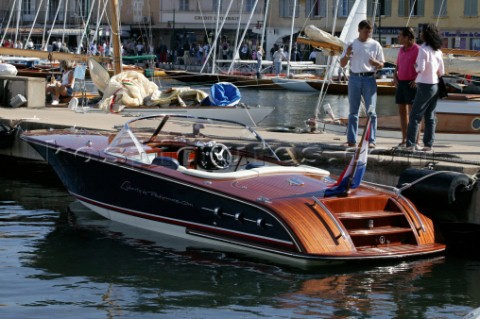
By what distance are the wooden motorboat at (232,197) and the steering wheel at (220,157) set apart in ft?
0.04

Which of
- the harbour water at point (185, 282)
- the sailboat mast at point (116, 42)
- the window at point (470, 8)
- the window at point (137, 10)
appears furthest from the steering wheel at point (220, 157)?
the window at point (137, 10)

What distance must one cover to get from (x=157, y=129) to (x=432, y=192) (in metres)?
3.72

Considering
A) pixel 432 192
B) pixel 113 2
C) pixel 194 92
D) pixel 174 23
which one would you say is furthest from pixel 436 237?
pixel 174 23

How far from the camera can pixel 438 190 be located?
495 inches

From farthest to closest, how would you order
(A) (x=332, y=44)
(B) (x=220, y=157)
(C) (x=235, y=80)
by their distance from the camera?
(C) (x=235, y=80)
(A) (x=332, y=44)
(B) (x=220, y=157)

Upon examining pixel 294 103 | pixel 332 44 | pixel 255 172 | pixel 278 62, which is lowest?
pixel 294 103

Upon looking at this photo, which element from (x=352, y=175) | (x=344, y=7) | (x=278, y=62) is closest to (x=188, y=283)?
(x=352, y=175)

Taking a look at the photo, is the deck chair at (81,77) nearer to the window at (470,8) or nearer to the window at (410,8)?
the window at (470,8)

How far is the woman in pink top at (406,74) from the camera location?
47.9 ft

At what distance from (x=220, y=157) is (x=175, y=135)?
114cm

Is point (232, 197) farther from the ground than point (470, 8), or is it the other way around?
point (470, 8)

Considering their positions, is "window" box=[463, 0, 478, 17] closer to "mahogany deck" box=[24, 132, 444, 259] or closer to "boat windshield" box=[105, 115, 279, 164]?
"boat windshield" box=[105, 115, 279, 164]

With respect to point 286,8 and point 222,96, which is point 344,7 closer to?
point 286,8

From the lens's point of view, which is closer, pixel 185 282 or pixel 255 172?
pixel 185 282
